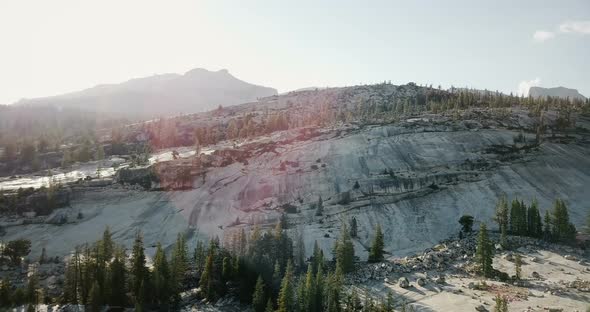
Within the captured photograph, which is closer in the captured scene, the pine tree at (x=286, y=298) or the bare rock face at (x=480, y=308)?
the bare rock face at (x=480, y=308)

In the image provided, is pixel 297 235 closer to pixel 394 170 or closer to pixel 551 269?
pixel 394 170

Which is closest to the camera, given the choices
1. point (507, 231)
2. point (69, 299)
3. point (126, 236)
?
point (69, 299)

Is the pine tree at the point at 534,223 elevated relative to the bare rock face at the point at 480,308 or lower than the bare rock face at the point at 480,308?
elevated

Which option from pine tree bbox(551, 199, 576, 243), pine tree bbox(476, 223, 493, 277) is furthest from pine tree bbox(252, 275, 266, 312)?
pine tree bbox(551, 199, 576, 243)

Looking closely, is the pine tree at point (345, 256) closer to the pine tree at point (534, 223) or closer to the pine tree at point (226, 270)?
the pine tree at point (226, 270)

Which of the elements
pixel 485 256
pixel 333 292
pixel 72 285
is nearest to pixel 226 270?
pixel 333 292

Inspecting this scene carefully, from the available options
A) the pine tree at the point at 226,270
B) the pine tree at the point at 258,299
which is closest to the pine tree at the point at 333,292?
the pine tree at the point at 258,299

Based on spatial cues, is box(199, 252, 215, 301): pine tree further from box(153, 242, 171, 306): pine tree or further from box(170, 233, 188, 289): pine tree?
box(153, 242, 171, 306): pine tree

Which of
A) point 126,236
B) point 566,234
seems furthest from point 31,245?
point 566,234

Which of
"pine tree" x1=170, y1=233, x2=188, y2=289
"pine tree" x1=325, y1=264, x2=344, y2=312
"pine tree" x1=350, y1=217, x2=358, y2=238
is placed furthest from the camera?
"pine tree" x1=350, y1=217, x2=358, y2=238

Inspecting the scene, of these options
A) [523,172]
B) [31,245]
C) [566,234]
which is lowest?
[31,245]

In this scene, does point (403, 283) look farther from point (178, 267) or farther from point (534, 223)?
point (534, 223)
